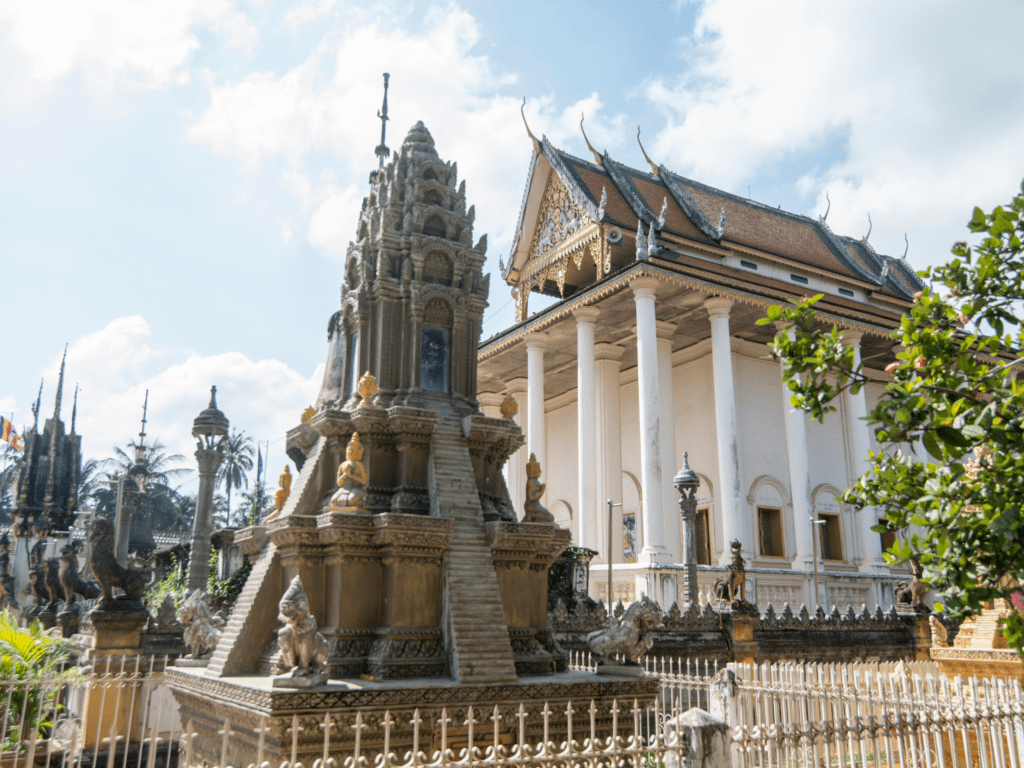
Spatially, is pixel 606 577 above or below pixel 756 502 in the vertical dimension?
below

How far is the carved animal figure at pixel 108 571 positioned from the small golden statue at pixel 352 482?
4.75 m

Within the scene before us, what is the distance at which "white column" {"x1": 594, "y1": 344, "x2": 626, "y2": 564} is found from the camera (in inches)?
922

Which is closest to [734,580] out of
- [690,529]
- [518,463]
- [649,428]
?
[690,529]

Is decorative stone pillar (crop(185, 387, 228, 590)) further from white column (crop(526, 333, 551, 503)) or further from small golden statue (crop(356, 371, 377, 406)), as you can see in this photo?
white column (crop(526, 333, 551, 503))

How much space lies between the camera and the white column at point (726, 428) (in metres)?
20.0

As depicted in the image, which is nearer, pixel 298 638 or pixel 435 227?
pixel 298 638

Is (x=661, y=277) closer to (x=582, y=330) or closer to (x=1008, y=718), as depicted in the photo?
(x=582, y=330)

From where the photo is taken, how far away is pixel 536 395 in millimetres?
23203

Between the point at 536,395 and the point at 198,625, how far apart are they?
1569cm

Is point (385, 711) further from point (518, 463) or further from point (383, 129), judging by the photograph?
point (518, 463)

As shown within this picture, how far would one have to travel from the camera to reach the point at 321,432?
26.9ft

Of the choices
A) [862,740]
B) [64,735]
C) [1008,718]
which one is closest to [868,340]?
[1008,718]

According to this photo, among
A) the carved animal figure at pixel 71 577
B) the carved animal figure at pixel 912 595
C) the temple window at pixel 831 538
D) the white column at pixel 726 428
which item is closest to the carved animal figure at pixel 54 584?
the carved animal figure at pixel 71 577

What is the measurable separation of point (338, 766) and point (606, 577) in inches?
579
